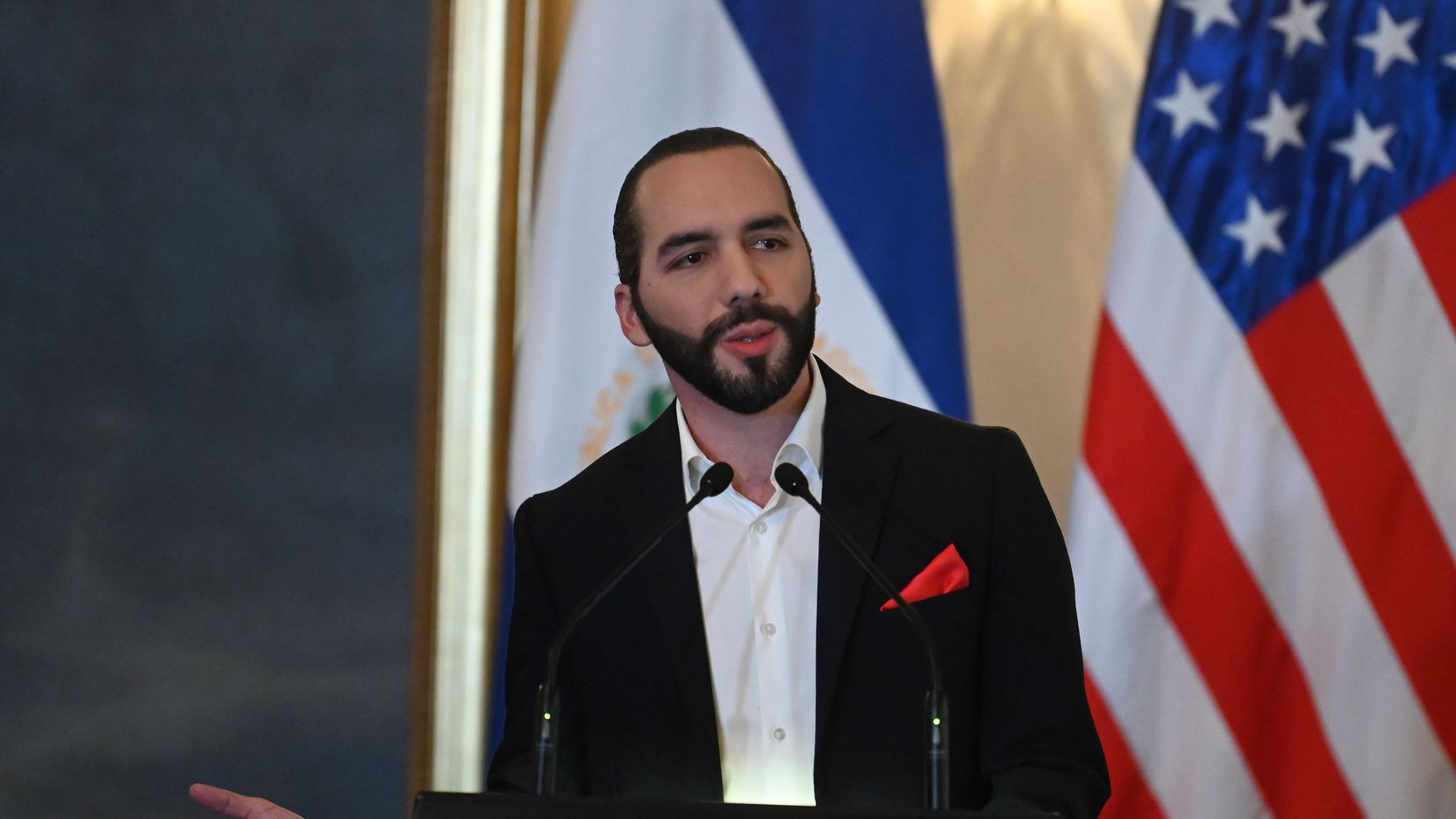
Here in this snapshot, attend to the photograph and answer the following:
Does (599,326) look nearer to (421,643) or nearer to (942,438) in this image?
(421,643)

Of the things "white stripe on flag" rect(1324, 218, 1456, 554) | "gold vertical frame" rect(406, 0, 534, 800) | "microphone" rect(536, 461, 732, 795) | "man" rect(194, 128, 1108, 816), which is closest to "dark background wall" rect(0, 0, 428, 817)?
"gold vertical frame" rect(406, 0, 534, 800)

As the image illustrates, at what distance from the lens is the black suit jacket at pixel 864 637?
→ 1833 mm

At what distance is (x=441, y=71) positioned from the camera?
3.09m

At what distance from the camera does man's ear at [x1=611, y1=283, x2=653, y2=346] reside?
2.07 meters

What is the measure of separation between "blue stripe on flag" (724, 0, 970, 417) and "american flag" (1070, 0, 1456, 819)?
1.21ft

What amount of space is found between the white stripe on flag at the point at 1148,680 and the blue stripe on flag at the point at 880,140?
39 cm

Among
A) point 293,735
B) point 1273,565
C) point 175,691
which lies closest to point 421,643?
point 293,735

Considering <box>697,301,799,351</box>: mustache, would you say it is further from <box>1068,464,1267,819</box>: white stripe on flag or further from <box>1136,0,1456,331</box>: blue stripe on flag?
<box>1136,0,1456,331</box>: blue stripe on flag

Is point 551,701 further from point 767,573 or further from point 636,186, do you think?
point 636,186

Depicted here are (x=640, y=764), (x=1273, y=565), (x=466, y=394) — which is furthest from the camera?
(x=466, y=394)

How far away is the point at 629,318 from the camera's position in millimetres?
2084

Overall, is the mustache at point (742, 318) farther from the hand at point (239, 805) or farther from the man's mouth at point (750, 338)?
the hand at point (239, 805)

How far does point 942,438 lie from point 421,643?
143 cm

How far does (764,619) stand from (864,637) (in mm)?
139
